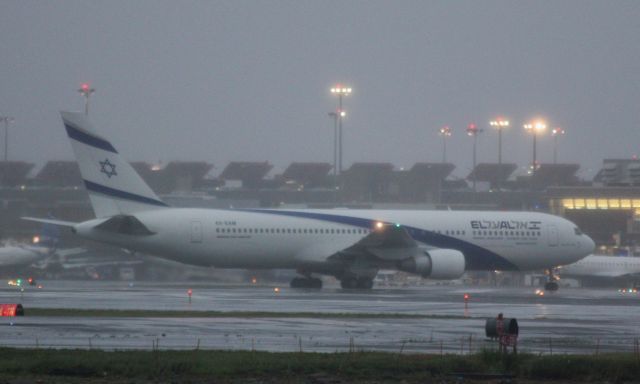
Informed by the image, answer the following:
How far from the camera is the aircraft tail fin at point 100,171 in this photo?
46.0 m

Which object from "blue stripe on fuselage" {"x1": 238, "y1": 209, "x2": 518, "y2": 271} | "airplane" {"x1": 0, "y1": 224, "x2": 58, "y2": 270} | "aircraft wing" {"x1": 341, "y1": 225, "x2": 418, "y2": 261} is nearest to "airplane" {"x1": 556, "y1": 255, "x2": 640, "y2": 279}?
"blue stripe on fuselage" {"x1": 238, "y1": 209, "x2": 518, "y2": 271}

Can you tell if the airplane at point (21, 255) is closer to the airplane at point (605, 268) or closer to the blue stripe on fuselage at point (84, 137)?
the blue stripe on fuselage at point (84, 137)

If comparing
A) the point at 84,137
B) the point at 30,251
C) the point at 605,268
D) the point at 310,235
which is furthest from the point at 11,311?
the point at 605,268

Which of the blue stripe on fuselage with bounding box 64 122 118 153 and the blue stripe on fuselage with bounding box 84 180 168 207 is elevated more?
the blue stripe on fuselage with bounding box 64 122 118 153

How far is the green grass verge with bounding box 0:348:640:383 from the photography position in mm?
17000

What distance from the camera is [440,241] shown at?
49938mm

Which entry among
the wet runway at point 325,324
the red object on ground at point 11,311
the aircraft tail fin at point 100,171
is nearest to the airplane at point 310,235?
the aircraft tail fin at point 100,171

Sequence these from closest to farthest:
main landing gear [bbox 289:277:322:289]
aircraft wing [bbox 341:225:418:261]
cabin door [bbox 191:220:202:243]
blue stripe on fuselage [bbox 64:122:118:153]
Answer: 1. blue stripe on fuselage [bbox 64:122:118:153]
2. cabin door [bbox 191:220:202:243]
3. aircraft wing [bbox 341:225:418:261]
4. main landing gear [bbox 289:277:322:289]

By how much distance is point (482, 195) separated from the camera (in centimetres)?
10100

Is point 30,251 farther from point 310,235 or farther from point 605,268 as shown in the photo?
point 605,268

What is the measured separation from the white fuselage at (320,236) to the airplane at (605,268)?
21.5ft

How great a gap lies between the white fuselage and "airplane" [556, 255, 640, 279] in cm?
655

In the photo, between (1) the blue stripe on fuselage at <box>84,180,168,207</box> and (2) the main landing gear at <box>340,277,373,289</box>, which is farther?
(2) the main landing gear at <box>340,277,373,289</box>

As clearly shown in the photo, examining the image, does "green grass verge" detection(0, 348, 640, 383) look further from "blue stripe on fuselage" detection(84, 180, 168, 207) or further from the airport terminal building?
the airport terminal building
